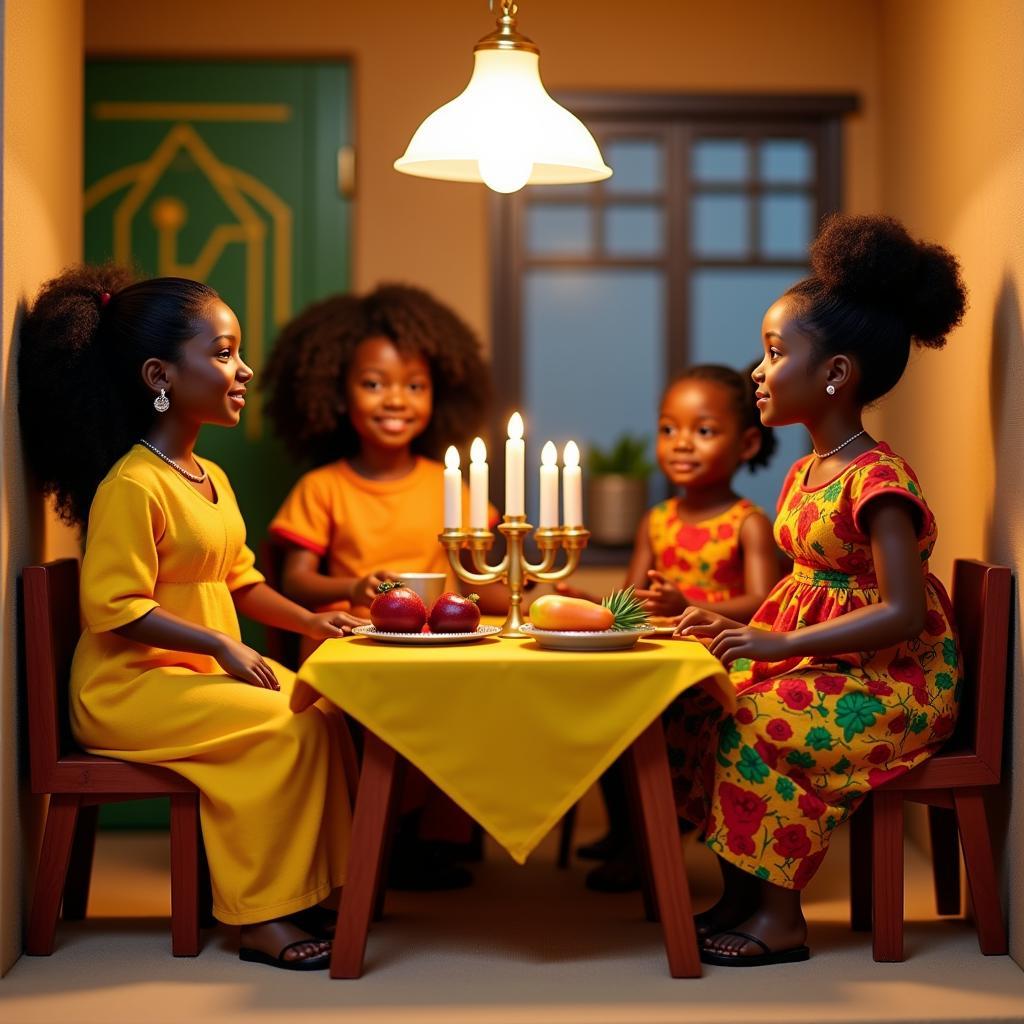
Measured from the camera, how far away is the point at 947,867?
334 cm

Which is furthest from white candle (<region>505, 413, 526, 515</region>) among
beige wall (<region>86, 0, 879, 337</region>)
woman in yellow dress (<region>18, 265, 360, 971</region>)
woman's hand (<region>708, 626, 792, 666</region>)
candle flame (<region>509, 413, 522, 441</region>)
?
beige wall (<region>86, 0, 879, 337</region>)

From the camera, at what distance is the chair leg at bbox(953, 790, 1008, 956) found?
118 inches

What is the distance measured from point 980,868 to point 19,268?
2387 millimetres

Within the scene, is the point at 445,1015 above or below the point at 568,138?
below

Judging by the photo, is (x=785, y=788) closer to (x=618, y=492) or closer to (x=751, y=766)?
(x=751, y=766)

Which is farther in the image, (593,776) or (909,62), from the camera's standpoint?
(909,62)

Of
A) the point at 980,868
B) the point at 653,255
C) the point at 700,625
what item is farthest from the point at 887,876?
the point at 653,255

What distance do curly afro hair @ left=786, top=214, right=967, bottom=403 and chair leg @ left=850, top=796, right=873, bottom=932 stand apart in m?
0.99

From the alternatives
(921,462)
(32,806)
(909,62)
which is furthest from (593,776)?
(909,62)

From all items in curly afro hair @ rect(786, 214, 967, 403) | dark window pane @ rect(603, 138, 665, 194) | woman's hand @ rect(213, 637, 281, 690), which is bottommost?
woman's hand @ rect(213, 637, 281, 690)

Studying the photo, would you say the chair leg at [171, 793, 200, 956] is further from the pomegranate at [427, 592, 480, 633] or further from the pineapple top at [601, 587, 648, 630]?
the pineapple top at [601, 587, 648, 630]

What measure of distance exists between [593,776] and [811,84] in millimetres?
2624

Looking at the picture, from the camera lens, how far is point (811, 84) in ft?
14.5

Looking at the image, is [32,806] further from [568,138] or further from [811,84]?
[811,84]
